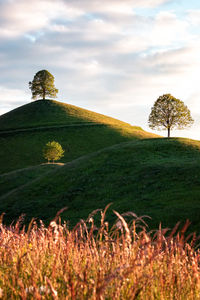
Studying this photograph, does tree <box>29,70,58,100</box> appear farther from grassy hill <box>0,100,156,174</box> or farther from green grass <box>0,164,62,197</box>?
green grass <box>0,164,62,197</box>

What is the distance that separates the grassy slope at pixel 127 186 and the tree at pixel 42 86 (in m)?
85.3

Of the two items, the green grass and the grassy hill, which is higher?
the grassy hill

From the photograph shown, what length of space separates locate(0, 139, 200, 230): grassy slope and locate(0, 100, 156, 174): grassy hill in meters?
33.6

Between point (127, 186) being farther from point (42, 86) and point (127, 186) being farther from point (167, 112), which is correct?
point (42, 86)

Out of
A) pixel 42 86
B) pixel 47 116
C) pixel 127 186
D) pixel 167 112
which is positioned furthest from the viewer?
pixel 42 86

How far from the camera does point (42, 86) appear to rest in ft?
387

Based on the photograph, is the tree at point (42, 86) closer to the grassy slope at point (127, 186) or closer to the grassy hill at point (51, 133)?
the grassy hill at point (51, 133)

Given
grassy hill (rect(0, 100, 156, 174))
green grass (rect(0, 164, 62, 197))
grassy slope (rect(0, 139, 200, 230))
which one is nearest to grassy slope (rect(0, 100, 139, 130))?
grassy hill (rect(0, 100, 156, 174))

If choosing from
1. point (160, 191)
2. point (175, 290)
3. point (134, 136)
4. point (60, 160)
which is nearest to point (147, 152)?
point (160, 191)

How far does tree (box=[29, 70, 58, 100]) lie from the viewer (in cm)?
11638

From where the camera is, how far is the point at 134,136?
263 feet

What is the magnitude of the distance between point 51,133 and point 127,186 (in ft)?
198

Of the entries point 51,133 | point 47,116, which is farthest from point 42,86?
point 51,133

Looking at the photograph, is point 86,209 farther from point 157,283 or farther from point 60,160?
point 60,160
